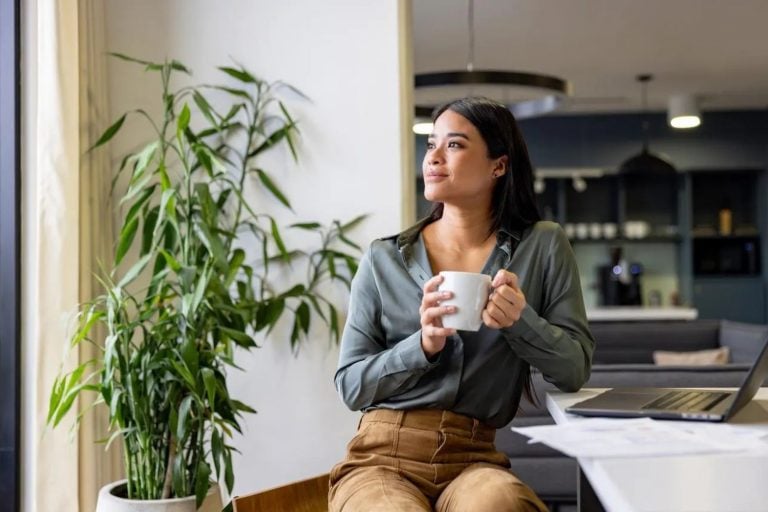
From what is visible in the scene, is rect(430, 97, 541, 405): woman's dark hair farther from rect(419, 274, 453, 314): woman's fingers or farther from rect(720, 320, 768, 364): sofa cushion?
rect(720, 320, 768, 364): sofa cushion

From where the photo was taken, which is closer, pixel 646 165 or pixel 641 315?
pixel 641 315

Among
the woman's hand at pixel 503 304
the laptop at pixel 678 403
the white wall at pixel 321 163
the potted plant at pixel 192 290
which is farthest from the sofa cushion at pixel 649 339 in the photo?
the woman's hand at pixel 503 304

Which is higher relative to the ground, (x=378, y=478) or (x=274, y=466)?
(x=378, y=478)

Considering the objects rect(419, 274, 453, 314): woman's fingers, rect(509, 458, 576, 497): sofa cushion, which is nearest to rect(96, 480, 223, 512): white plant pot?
rect(509, 458, 576, 497): sofa cushion

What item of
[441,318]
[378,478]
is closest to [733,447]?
[441,318]

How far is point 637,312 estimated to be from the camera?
8180 mm

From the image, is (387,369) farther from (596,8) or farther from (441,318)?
(596,8)

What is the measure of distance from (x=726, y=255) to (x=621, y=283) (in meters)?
1.29

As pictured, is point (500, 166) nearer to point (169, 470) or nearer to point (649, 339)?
point (169, 470)

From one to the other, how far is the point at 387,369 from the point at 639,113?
353 inches

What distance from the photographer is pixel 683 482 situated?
38.2 inches

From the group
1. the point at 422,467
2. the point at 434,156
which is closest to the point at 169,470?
the point at 422,467

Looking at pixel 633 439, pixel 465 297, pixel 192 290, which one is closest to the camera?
pixel 633 439

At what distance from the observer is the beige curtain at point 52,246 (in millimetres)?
2770
